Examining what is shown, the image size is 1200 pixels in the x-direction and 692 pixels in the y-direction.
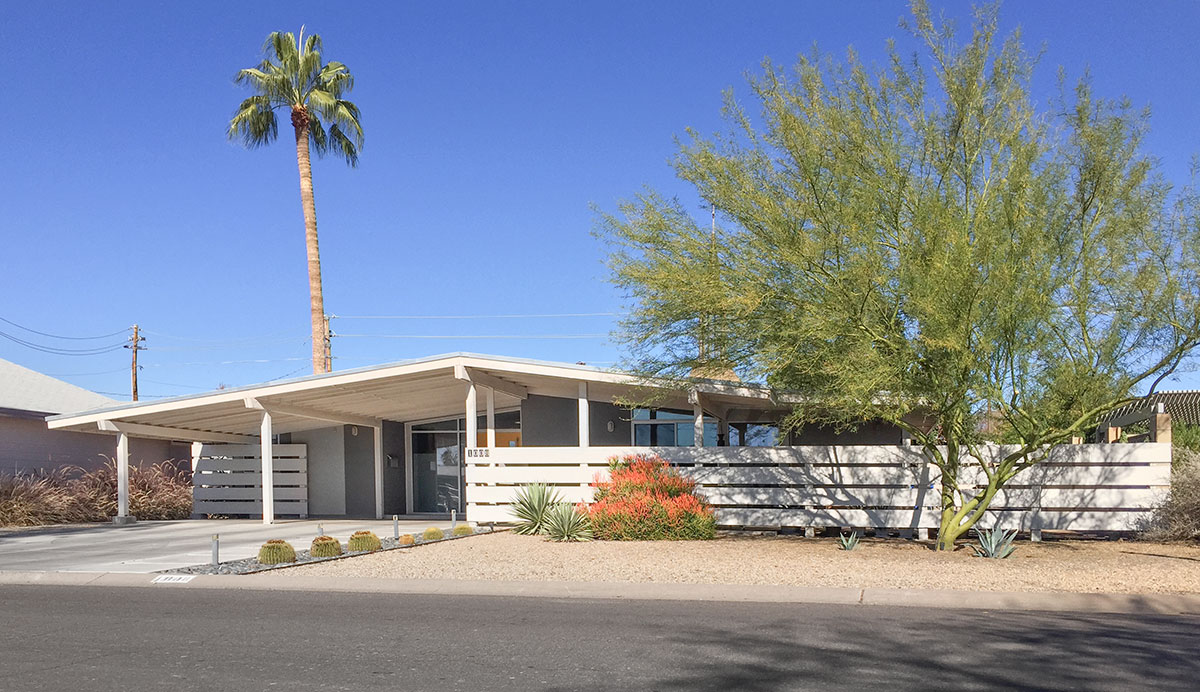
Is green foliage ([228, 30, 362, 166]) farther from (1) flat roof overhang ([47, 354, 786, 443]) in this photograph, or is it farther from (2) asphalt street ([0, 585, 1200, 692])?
(2) asphalt street ([0, 585, 1200, 692])

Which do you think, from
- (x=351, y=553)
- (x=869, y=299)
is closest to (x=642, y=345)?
(x=869, y=299)

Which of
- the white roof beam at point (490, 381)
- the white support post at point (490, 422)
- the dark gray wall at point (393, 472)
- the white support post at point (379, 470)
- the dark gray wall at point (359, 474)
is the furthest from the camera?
the dark gray wall at point (359, 474)

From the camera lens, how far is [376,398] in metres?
23.8

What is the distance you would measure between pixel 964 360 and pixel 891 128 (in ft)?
10.9

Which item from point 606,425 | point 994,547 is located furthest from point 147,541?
point 994,547

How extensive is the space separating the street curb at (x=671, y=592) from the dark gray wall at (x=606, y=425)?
36.7 ft

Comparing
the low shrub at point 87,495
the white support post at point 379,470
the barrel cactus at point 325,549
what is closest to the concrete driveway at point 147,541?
the low shrub at point 87,495

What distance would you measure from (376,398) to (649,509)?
9061 millimetres

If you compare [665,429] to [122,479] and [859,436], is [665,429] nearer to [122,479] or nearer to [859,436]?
[859,436]

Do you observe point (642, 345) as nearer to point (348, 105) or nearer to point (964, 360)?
point (964, 360)

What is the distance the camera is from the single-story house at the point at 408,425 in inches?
803

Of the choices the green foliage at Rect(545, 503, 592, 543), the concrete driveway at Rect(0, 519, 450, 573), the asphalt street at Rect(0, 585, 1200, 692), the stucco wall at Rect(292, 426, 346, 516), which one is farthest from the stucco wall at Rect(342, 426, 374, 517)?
the asphalt street at Rect(0, 585, 1200, 692)

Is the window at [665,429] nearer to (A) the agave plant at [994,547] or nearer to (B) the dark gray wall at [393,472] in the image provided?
(B) the dark gray wall at [393,472]

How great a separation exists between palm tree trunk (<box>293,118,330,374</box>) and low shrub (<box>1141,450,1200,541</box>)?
21966 millimetres
